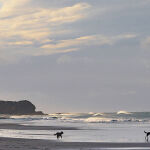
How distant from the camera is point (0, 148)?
71.5 feet

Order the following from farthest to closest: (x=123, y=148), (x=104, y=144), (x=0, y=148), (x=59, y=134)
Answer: (x=59, y=134) < (x=104, y=144) < (x=123, y=148) < (x=0, y=148)

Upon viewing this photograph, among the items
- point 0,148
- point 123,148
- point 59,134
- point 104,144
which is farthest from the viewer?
point 59,134

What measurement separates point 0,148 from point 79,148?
4288 millimetres

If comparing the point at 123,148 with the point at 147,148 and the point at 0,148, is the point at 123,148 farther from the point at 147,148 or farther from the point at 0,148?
the point at 0,148

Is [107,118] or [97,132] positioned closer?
[97,132]

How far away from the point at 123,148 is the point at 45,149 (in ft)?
14.7

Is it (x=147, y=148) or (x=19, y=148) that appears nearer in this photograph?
(x=19, y=148)

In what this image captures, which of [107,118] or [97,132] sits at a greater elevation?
[107,118]

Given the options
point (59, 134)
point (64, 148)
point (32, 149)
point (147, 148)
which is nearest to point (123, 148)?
point (147, 148)

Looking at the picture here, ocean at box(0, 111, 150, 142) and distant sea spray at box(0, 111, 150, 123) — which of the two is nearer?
ocean at box(0, 111, 150, 142)

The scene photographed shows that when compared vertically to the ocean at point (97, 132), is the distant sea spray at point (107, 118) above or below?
above

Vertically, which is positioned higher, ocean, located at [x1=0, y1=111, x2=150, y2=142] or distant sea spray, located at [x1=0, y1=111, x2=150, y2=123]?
distant sea spray, located at [x1=0, y1=111, x2=150, y2=123]

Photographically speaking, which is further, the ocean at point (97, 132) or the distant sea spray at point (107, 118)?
the distant sea spray at point (107, 118)

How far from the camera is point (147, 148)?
23.5 metres
